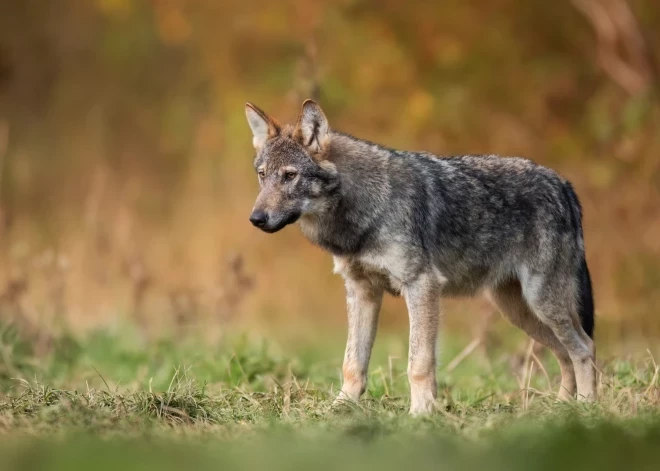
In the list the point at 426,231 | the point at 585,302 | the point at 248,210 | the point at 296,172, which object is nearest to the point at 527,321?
the point at 585,302

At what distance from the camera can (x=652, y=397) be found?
19.9 feet

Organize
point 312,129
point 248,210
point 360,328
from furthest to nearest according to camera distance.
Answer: point 248,210 < point 360,328 < point 312,129

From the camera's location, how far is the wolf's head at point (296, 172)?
6.39m

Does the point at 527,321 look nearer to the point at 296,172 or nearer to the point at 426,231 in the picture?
the point at 426,231

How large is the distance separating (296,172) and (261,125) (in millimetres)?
586

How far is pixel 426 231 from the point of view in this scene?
6812 millimetres

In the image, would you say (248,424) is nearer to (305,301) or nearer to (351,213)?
(351,213)

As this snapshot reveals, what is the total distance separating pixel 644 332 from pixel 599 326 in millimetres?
520

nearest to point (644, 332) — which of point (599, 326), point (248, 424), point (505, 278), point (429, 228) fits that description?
point (599, 326)

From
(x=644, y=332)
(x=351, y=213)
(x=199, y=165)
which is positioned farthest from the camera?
(x=199, y=165)

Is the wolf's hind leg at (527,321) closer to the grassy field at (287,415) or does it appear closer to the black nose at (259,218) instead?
the grassy field at (287,415)

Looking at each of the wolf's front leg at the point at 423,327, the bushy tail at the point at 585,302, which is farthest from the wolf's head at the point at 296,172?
the bushy tail at the point at 585,302

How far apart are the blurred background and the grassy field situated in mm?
2454

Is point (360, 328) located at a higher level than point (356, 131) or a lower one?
lower
